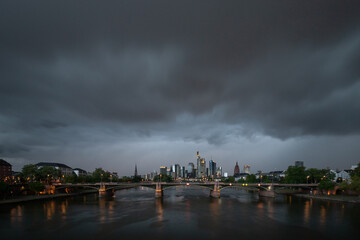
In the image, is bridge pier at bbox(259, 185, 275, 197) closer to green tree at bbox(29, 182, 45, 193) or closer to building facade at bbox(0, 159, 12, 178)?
green tree at bbox(29, 182, 45, 193)

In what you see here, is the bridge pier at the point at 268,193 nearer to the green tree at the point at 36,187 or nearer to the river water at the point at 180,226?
the river water at the point at 180,226

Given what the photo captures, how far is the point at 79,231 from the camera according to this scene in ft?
142

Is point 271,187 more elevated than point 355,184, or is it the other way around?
point 355,184

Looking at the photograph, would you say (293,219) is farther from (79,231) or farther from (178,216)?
(79,231)

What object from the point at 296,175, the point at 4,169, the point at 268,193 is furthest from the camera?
the point at 4,169

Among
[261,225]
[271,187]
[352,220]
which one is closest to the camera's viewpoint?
[261,225]

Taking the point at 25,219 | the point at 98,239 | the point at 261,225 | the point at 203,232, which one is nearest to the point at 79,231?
the point at 98,239

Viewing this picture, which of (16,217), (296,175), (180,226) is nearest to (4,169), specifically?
(16,217)

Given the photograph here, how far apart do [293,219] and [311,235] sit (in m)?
14.3

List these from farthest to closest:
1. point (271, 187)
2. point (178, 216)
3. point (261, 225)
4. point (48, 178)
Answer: point (48, 178), point (271, 187), point (178, 216), point (261, 225)

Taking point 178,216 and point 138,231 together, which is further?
point 178,216

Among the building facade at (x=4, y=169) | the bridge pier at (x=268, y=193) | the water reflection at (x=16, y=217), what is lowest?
the bridge pier at (x=268, y=193)

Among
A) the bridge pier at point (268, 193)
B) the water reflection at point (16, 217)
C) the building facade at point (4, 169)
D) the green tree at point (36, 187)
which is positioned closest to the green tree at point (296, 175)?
the bridge pier at point (268, 193)

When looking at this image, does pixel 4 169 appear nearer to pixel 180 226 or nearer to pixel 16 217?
pixel 16 217
